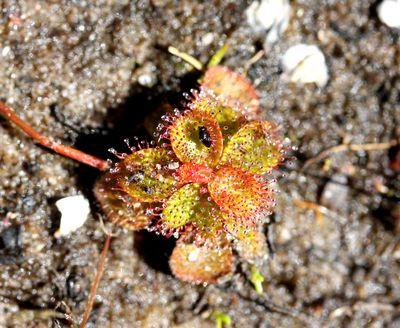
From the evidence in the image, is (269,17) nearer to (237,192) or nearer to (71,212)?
(237,192)

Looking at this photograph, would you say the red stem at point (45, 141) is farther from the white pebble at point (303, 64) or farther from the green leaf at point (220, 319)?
the white pebble at point (303, 64)

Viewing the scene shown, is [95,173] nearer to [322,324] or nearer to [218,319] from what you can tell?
[218,319]

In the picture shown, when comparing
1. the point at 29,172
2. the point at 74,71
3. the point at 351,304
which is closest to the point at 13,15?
the point at 74,71

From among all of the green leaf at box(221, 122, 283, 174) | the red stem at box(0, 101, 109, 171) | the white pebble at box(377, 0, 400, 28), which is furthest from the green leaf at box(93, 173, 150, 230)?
the white pebble at box(377, 0, 400, 28)

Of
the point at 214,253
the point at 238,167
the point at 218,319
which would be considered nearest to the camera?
the point at 238,167

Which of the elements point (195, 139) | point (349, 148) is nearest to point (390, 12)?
point (349, 148)
